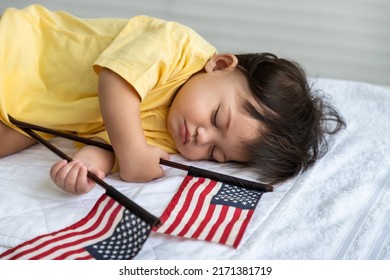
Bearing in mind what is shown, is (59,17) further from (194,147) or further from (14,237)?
(14,237)

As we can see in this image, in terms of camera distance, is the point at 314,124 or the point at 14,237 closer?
the point at 14,237

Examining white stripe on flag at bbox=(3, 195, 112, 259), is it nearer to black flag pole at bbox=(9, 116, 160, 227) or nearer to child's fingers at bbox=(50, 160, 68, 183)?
black flag pole at bbox=(9, 116, 160, 227)

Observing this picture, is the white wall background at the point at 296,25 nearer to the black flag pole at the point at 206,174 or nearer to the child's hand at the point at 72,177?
the black flag pole at the point at 206,174

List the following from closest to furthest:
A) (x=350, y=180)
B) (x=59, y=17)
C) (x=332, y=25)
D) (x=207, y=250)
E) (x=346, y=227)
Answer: (x=207, y=250) → (x=346, y=227) → (x=350, y=180) → (x=59, y=17) → (x=332, y=25)

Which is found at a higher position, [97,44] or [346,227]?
[97,44]

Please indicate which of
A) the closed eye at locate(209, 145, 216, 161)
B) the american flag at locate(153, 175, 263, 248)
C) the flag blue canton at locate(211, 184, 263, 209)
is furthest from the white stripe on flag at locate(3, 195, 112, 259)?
the closed eye at locate(209, 145, 216, 161)

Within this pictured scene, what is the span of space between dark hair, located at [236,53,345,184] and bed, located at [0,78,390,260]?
0.12ft

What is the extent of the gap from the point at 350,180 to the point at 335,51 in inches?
39.0

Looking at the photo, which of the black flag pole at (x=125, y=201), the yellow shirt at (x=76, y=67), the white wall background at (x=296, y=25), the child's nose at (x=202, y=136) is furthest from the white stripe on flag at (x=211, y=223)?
the white wall background at (x=296, y=25)

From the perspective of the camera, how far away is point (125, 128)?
3.89ft

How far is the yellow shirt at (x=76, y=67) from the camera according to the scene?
4.35 ft

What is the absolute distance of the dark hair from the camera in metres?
1.29
